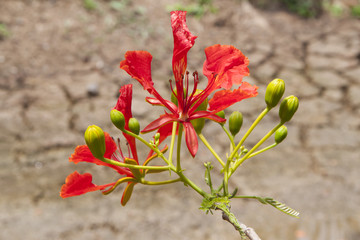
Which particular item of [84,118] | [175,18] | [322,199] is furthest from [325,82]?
[175,18]

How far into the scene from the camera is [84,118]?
4012mm

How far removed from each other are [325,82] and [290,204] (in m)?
2.00

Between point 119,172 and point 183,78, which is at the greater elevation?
point 183,78

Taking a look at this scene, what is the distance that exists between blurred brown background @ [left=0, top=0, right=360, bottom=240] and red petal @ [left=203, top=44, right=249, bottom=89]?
2465mm

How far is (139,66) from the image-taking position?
2.65 feet

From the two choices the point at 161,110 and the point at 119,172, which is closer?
the point at 119,172

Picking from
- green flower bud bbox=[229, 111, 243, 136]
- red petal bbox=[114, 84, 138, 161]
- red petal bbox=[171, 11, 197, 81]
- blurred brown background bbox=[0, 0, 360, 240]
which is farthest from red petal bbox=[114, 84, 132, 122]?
blurred brown background bbox=[0, 0, 360, 240]

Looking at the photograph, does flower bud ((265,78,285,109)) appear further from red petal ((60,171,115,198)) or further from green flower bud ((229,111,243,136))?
red petal ((60,171,115,198))

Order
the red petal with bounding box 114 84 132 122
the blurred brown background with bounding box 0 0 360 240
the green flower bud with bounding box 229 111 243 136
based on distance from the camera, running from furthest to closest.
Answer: the blurred brown background with bounding box 0 0 360 240, the green flower bud with bounding box 229 111 243 136, the red petal with bounding box 114 84 132 122

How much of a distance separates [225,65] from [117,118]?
24 centimetres

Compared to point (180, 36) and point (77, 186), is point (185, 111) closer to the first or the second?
point (180, 36)

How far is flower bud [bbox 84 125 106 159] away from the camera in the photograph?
741mm

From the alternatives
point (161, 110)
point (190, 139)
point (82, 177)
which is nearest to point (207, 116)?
point (190, 139)

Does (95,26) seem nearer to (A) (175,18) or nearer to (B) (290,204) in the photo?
(B) (290,204)
